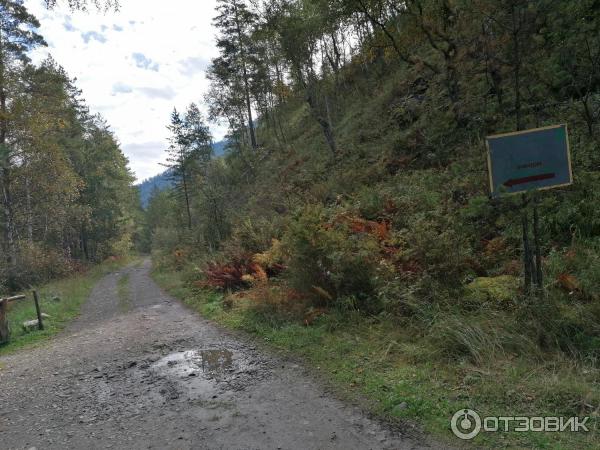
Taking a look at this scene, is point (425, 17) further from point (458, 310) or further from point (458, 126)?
point (458, 310)

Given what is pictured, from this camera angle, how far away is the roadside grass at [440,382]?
3.42m

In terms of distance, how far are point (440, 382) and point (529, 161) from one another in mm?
2667

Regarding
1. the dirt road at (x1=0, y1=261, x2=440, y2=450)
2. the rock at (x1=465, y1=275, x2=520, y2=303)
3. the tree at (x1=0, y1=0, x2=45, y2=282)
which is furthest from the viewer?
the tree at (x1=0, y1=0, x2=45, y2=282)

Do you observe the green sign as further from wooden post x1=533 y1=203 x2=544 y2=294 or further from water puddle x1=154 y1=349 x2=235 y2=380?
water puddle x1=154 y1=349 x2=235 y2=380

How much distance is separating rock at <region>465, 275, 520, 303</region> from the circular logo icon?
86.2 inches

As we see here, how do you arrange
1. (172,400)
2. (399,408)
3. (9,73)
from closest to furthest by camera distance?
1. (399,408)
2. (172,400)
3. (9,73)

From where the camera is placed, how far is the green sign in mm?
4566

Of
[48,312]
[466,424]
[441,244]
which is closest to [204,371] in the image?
[466,424]

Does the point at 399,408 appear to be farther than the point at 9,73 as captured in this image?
No

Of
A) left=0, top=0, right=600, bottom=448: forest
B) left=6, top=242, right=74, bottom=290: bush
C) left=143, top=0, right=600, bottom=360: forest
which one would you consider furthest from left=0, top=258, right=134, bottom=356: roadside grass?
left=143, top=0, right=600, bottom=360: forest

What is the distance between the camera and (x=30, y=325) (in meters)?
9.98

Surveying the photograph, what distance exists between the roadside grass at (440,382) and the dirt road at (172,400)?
35 centimetres

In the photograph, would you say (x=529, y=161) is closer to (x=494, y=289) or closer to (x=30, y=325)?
(x=494, y=289)

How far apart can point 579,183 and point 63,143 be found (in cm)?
3005
